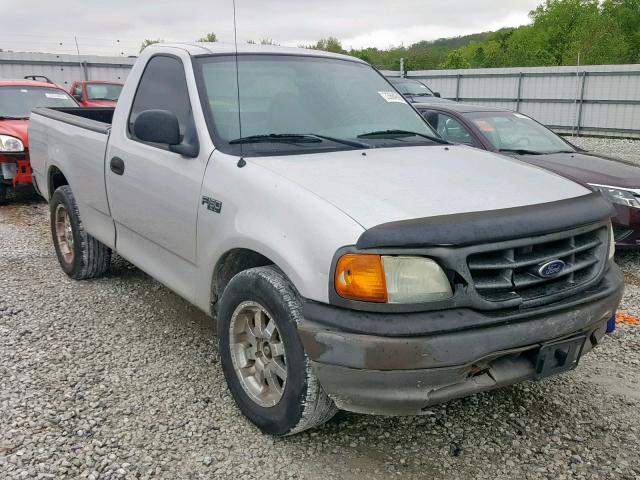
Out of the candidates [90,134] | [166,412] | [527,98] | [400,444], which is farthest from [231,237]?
[527,98]

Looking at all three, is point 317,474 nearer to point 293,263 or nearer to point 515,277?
point 293,263

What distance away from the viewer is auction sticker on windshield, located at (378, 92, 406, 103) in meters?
4.05

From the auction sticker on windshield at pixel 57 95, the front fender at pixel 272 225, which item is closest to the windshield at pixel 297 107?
the front fender at pixel 272 225

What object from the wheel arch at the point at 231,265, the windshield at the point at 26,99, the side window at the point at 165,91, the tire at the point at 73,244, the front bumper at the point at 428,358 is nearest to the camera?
the front bumper at the point at 428,358

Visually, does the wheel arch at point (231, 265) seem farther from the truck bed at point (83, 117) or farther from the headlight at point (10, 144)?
the headlight at point (10, 144)

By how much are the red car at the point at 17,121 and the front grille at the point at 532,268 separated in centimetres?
734

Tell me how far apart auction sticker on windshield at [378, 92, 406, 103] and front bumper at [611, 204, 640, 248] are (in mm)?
2836

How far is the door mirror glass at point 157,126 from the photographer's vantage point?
3.25 meters

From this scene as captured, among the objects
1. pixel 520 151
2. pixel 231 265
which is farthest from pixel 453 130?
pixel 231 265

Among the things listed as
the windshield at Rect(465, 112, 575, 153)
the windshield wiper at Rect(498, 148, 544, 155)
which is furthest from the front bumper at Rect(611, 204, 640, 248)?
the windshield at Rect(465, 112, 575, 153)

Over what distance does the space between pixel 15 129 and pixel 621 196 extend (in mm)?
7742

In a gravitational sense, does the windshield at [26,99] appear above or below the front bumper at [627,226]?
above

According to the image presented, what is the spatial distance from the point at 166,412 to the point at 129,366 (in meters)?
0.65

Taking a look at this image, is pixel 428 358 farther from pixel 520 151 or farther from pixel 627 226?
pixel 520 151
